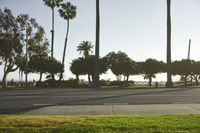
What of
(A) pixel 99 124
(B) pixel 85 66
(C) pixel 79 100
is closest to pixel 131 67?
(B) pixel 85 66

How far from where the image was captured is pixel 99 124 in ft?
36.1

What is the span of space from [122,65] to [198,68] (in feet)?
44.3

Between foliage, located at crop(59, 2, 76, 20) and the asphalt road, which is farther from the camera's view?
foliage, located at crop(59, 2, 76, 20)

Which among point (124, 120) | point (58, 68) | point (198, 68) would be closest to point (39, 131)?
point (124, 120)

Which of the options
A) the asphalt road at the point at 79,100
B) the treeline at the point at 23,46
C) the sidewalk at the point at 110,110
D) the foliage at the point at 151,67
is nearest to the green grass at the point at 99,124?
the sidewalk at the point at 110,110

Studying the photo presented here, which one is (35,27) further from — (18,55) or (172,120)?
(172,120)

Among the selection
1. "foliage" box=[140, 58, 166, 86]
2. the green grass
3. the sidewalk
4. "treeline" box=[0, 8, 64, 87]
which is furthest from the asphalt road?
"foliage" box=[140, 58, 166, 86]

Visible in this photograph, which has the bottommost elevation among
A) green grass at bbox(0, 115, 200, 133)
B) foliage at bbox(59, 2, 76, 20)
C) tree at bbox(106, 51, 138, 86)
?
green grass at bbox(0, 115, 200, 133)

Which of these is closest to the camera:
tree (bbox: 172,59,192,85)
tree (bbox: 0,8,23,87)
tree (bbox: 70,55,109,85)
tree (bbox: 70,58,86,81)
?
tree (bbox: 0,8,23,87)

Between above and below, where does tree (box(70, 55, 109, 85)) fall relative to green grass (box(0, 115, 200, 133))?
above

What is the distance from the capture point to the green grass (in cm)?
1055

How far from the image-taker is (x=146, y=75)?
3504 inches

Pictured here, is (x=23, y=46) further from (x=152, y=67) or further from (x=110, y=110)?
(x=110, y=110)

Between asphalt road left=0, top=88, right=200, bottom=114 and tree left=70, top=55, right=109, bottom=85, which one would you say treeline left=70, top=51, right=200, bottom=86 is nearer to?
tree left=70, top=55, right=109, bottom=85
